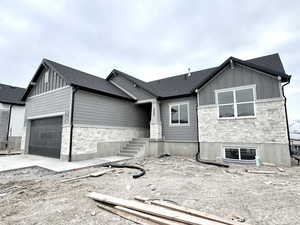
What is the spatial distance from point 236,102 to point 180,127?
3.89m

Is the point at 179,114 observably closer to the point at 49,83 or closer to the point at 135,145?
the point at 135,145

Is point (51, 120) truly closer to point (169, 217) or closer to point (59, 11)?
point (59, 11)

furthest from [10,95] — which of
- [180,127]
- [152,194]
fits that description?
[152,194]

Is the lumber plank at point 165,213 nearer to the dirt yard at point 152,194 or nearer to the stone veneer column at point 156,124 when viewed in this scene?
the dirt yard at point 152,194

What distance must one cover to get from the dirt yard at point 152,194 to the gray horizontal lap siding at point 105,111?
385 cm

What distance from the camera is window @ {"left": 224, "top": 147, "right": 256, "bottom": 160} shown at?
8.77 metres

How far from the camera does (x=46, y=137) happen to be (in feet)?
36.4

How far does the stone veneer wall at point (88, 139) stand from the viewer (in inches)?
364

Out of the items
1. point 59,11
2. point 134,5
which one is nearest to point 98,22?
point 59,11

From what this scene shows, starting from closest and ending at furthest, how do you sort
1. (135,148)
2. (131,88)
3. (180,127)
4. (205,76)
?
(180,127) < (135,148) < (205,76) < (131,88)

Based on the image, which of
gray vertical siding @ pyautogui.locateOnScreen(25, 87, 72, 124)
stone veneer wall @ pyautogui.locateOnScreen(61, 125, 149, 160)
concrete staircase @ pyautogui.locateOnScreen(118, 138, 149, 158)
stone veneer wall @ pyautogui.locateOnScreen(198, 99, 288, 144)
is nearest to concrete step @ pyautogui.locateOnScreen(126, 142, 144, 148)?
concrete staircase @ pyautogui.locateOnScreen(118, 138, 149, 158)

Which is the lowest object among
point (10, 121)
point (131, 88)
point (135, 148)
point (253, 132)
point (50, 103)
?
point (135, 148)

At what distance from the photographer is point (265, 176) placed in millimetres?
6469

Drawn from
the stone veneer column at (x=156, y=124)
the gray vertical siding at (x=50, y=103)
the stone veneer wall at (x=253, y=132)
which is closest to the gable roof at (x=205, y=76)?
the stone veneer column at (x=156, y=124)
